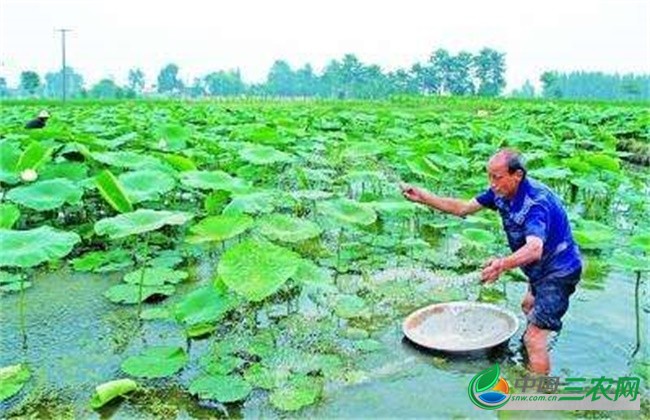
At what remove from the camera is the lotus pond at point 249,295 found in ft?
10.8

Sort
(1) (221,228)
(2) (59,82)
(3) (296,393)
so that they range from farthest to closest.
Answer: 1. (2) (59,82)
2. (1) (221,228)
3. (3) (296,393)

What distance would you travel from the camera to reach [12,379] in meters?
3.35

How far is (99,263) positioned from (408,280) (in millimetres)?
2474

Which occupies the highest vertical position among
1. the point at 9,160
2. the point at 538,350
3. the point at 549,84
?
the point at 549,84

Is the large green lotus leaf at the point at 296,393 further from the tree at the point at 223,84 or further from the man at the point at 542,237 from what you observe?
→ the tree at the point at 223,84

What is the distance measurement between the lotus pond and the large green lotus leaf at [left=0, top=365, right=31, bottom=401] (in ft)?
0.04

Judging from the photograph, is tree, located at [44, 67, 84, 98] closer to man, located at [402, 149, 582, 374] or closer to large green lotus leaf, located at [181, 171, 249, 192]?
large green lotus leaf, located at [181, 171, 249, 192]

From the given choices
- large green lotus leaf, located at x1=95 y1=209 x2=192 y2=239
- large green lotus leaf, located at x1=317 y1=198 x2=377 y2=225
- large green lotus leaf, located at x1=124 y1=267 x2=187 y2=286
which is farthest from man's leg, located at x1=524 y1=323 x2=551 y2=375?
large green lotus leaf, located at x1=124 y1=267 x2=187 y2=286

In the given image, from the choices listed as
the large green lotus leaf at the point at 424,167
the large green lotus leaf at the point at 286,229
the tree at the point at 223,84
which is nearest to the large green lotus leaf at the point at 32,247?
the large green lotus leaf at the point at 286,229

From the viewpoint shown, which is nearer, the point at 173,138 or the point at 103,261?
the point at 103,261

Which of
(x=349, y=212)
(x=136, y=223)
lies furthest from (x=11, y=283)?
(x=349, y=212)

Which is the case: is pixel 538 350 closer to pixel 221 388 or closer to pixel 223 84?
pixel 221 388

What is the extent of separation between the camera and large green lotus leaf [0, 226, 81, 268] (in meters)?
3.35
